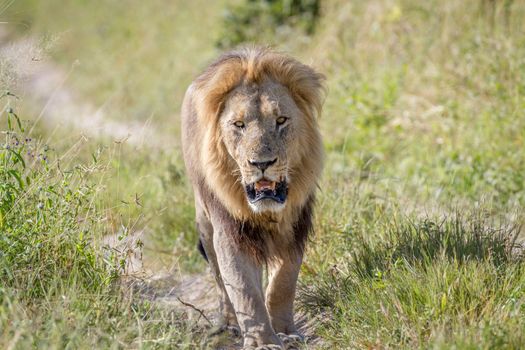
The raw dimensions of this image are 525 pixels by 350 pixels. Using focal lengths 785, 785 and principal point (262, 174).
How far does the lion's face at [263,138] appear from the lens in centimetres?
416

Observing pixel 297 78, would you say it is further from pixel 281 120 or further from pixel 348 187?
pixel 348 187

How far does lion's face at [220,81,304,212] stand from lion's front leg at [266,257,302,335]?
0.49 metres

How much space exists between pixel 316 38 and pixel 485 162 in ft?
15.2

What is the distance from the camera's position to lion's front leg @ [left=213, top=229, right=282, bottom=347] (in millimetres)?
4195

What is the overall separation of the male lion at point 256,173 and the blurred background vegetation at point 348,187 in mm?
370

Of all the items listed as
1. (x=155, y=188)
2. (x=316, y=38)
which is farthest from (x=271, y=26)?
(x=155, y=188)

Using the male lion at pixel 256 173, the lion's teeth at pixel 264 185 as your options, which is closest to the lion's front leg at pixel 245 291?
the male lion at pixel 256 173

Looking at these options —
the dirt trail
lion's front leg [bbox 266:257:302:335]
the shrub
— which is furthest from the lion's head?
the shrub

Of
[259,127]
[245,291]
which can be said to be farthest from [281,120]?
[245,291]

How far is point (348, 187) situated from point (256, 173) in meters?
2.07

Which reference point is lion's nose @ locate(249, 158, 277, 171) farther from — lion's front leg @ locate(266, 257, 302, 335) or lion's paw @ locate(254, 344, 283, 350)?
lion's paw @ locate(254, 344, 283, 350)

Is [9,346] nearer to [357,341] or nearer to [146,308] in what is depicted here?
[146,308]

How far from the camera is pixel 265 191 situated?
423cm

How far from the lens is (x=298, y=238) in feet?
15.3
